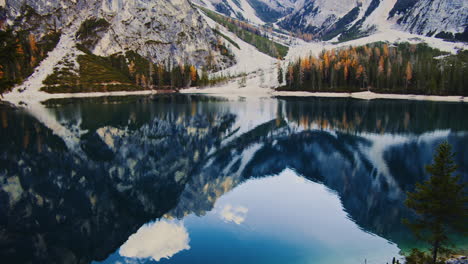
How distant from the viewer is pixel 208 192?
40.0 meters

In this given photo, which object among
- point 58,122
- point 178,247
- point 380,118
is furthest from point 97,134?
point 380,118

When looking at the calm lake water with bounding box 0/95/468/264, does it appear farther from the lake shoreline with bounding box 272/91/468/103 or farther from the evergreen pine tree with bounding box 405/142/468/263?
the lake shoreline with bounding box 272/91/468/103

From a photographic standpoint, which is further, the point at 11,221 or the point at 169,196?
the point at 169,196

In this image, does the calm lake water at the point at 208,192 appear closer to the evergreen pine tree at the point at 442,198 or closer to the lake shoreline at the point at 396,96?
the evergreen pine tree at the point at 442,198

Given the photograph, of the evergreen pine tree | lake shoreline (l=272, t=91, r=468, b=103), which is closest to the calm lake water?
the evergreen pine tree

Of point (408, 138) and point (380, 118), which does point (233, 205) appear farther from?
point (380, 118)

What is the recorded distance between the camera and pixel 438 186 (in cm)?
1859

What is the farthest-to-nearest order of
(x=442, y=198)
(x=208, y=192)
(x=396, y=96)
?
(x=396, y=96) → (x=208, y=192) → (x=442, y=198)

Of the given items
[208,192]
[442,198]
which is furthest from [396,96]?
[442,198]

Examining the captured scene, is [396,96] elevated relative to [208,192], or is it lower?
elevated

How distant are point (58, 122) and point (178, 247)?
7366 cm

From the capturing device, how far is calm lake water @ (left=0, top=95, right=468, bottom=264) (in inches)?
1017

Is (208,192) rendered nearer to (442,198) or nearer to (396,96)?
(442,198)

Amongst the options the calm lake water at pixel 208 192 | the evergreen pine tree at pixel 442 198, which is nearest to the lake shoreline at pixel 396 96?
the calm lake water at pixel 208 192
